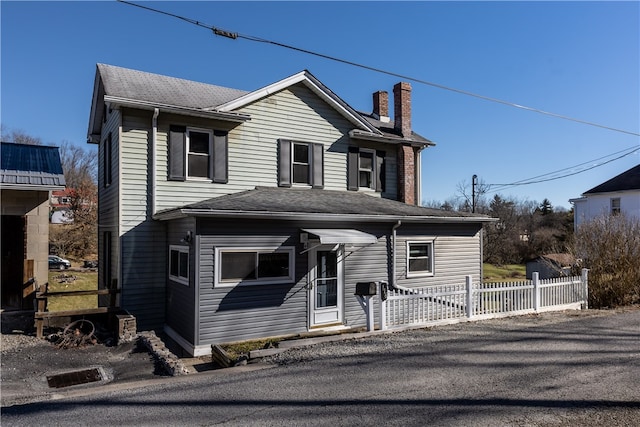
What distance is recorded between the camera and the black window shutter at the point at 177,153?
11625mm

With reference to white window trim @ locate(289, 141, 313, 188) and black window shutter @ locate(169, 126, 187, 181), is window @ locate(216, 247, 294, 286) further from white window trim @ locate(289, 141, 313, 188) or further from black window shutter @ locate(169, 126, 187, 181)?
white window trim @ locate(289, 141, 313, 188)

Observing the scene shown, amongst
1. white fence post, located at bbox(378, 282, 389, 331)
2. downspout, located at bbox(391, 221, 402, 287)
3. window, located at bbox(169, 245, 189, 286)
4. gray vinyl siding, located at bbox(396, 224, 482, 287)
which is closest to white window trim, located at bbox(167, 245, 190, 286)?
window, located at bbox(169, 245, 189, 286)

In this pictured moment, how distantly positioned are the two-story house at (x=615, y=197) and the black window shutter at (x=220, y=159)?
23.8m

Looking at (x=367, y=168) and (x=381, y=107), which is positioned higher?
(x=381, y=107)

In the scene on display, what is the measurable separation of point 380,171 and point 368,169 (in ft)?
1.55

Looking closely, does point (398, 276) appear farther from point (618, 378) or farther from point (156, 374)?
point (156, 374)

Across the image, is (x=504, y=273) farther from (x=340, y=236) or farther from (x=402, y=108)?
(x=340, y=236)

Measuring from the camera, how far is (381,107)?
1798cm

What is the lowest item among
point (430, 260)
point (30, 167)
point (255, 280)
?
point (255, 280)

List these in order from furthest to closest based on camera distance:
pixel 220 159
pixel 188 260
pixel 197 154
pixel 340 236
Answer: pixel 220 159 → pixel 197 154 → pixel 340 236 → pixel 188 260

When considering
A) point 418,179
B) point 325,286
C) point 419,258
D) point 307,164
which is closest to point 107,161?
point 307,164

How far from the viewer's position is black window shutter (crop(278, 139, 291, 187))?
13.4 metres

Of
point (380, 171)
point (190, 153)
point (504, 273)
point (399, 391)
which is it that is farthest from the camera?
point (504, 273)

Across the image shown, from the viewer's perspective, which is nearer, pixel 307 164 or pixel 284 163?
pixel 284 163
